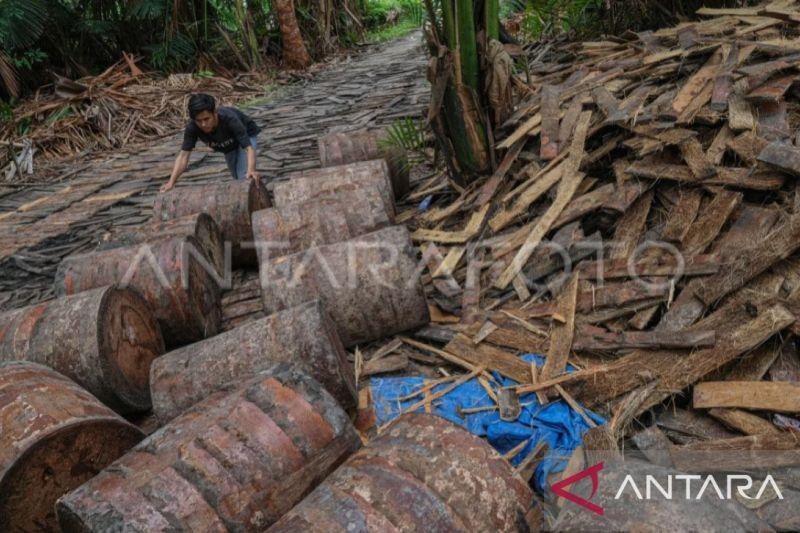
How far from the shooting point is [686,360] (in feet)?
9.76

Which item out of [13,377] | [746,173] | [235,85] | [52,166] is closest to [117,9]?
[235,85]

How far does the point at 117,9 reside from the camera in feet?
41.4

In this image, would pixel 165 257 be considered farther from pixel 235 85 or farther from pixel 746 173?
pixel 235 85

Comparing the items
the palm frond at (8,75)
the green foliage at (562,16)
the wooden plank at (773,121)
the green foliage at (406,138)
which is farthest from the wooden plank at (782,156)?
the palm frond at (8,75)

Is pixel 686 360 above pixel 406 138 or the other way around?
the other way around

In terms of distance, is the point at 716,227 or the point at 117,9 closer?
the point at 716,227

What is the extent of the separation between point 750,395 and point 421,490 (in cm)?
178

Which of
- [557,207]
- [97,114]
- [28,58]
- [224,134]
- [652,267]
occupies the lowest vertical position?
[652,267]

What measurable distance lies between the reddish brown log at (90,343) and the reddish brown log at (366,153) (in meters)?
2.81

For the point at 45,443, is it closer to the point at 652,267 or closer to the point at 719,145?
the point at 652,267

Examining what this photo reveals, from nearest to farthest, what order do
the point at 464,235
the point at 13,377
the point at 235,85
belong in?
the point at 13,377, the point at 464,235, the point at 235,85

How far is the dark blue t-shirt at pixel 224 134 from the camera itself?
221 inches

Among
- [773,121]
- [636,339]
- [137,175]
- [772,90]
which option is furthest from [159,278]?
[137,175]

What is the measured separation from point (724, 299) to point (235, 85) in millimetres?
11329
